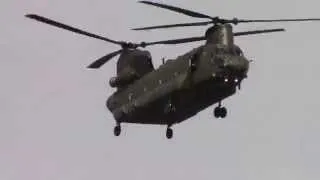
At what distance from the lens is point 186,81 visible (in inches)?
2901

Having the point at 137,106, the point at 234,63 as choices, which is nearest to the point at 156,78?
the point at 137,106

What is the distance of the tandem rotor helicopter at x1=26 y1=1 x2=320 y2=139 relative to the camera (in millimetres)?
72438

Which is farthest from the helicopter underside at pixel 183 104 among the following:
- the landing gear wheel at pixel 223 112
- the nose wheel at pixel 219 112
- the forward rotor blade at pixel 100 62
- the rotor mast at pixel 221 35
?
the forward rotor blade at pixel 100 62

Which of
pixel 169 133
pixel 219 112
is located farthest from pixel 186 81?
pixel 169 133

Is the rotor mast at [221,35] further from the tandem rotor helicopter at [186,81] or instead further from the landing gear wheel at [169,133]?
the landing gear wheel at [169,133]

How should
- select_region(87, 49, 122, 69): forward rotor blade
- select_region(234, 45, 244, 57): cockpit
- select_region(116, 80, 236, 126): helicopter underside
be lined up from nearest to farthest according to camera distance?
select_region(116, 80, 236, 126): helicopter underside < select_region(234, 45, 244, 57): cockpit < select_region(87, 49, 122, 69): forward rotor blade

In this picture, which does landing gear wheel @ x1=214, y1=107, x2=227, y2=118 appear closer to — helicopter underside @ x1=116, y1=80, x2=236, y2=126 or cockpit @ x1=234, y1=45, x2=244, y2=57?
helicopter underside @ x1=116, y1=80, x2=236, y2=126

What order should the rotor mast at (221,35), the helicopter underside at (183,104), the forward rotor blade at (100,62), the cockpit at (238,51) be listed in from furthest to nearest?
the forward rotor blade at (100,62)
the rotor mast at (221,35)
the cockpit at (238,51)
the helicopter underside at (183,104)

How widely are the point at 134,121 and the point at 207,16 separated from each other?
9.52 metres

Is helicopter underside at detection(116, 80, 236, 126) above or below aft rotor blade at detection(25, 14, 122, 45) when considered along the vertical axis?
below

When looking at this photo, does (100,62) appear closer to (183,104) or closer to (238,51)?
(183,104)

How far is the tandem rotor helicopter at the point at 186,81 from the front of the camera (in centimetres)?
7244

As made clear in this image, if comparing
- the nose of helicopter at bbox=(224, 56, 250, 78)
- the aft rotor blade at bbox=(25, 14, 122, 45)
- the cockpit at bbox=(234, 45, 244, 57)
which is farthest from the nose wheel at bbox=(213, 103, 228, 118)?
the aft rotor blade at bbox=(25, 14, 122, 45)

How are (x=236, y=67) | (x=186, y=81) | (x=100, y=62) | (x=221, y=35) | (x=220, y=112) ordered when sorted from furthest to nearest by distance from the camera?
1. (x=100, y=62)
2. (x=220, y=112)
3. (x=221, y=35)
4. (x=186, y=81)
5. (x=236, y=67)
